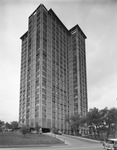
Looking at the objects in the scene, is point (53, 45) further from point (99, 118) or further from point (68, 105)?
point (99, 118)

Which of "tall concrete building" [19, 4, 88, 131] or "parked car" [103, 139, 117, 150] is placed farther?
"tall concrete building" [19, 4, 88, 131]

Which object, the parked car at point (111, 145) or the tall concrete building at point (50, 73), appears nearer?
the parked car at point (111, 145)

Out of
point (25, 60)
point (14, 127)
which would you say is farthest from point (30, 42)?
point (14, 127)

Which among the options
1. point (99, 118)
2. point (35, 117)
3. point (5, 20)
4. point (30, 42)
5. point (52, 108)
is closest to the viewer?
point (5, 20)

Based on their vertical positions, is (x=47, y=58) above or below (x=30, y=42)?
below

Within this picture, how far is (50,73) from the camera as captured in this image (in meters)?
105

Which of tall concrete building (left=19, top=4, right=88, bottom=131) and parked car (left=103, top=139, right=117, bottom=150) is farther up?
tall concrete building (left=19, top=4, right=88, bottom=131)

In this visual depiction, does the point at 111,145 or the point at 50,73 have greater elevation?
the point at 50,73

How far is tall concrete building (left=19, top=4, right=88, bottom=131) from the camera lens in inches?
3762

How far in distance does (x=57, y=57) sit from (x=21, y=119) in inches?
1818

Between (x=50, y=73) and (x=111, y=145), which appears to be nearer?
(x=111, y=145)

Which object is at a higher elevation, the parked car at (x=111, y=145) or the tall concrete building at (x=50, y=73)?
the tall concrete building at (x=50, y=73)

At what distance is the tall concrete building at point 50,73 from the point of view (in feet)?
314

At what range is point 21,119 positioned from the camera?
101562mm
